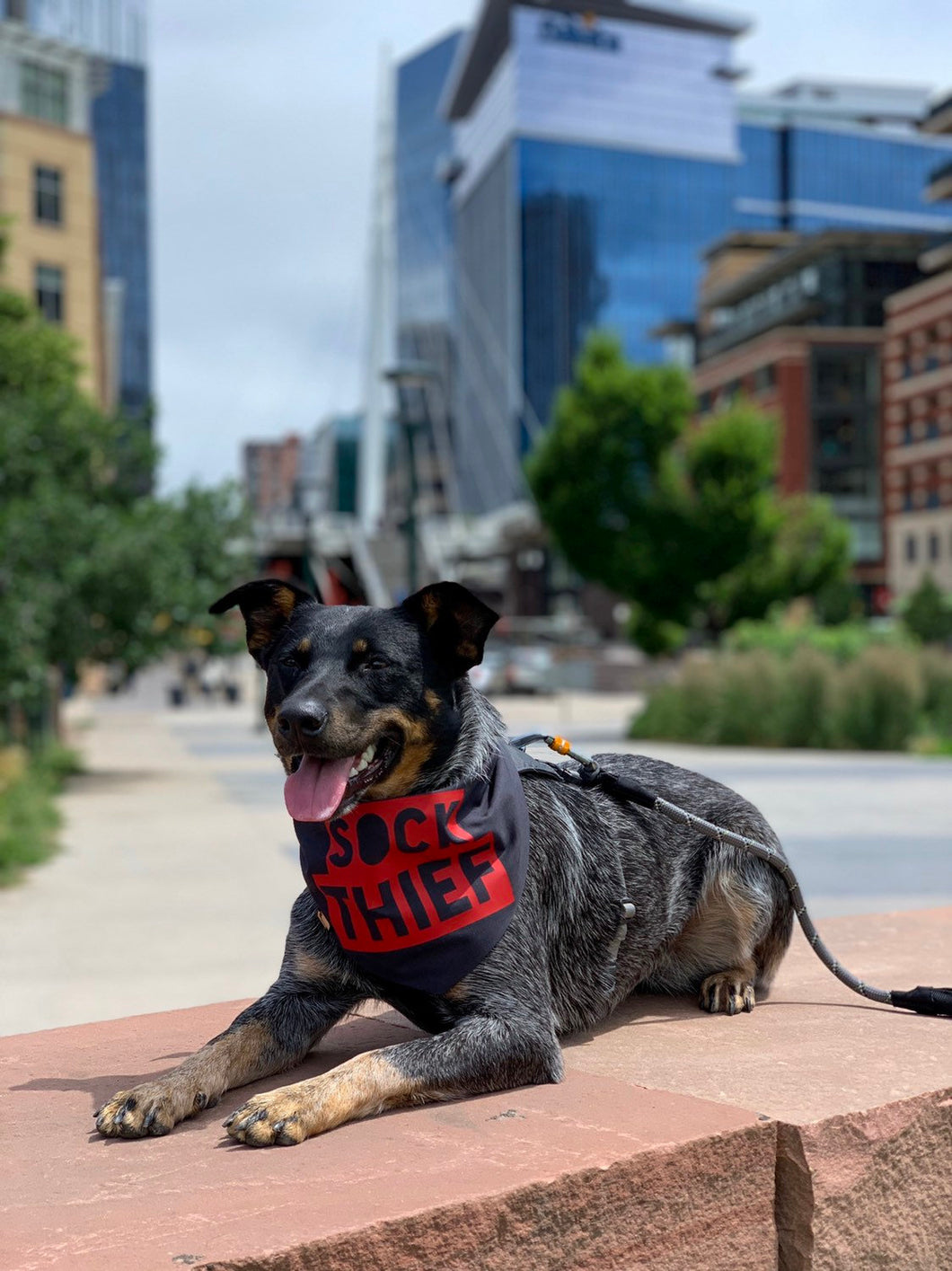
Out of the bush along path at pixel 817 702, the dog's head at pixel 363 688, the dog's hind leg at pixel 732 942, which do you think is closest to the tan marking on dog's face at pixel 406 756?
the dog's head at pixel 363 688

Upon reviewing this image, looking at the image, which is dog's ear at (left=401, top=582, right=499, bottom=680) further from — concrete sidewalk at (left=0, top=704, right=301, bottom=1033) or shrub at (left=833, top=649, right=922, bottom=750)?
shrub at (left=833, top=649, right=922, bottom=750)

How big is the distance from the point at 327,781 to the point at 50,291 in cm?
5933

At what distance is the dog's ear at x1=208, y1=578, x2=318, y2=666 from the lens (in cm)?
331

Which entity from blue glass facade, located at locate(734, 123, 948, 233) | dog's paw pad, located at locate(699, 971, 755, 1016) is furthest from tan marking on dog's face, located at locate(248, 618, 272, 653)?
blue glass facade, located at locate(734, 123, 948, 233)

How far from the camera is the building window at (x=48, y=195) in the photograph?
190ft

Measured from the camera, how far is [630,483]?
118 feet

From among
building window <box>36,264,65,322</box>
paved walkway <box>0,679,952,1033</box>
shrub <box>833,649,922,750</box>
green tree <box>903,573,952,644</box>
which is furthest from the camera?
building window <box>36,264,65,322</box>

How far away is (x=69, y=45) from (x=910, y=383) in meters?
44.1

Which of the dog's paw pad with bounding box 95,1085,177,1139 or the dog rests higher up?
the dog

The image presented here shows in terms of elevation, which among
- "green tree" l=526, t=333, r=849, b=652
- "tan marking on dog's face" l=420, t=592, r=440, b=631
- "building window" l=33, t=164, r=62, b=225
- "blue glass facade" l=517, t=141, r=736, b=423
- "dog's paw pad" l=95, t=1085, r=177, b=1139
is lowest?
"dog's paw pad" l=95, t=1085, r=177, b=1139

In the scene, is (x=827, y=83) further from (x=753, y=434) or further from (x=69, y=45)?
(x=753, y=434)

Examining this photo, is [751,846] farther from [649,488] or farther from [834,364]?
[834,364]

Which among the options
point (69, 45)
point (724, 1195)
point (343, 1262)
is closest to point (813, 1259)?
point (724, 1195)

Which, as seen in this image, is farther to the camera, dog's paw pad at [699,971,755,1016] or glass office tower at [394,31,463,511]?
glass office tower at [394,31,463,511]
